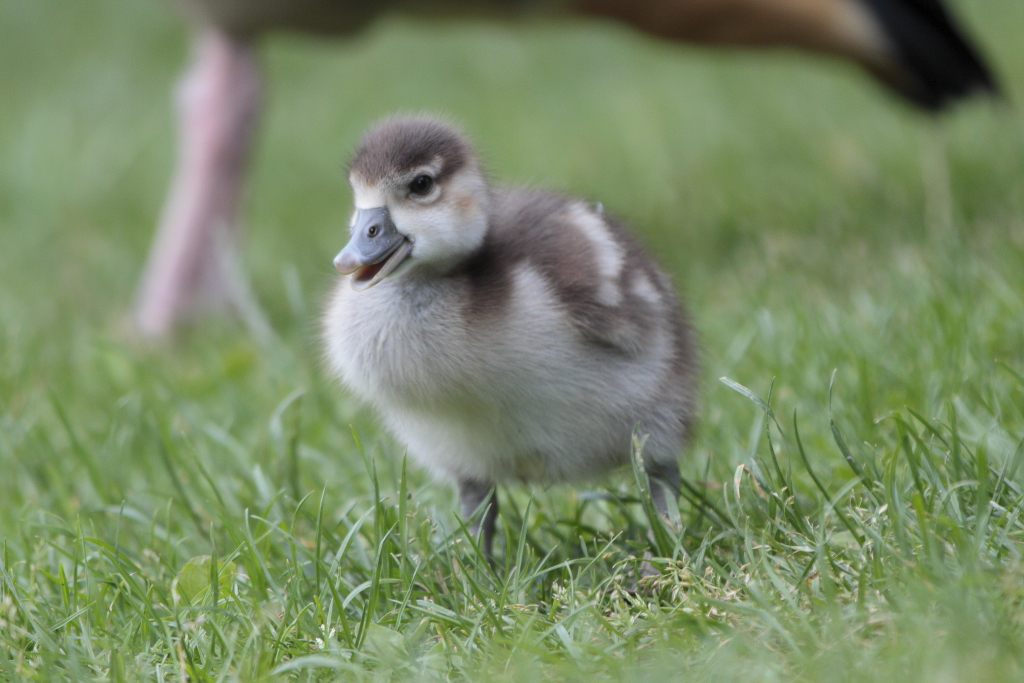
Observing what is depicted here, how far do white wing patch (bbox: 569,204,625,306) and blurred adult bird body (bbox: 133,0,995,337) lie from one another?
221cm

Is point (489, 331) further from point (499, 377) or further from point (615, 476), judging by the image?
point (615, 476)

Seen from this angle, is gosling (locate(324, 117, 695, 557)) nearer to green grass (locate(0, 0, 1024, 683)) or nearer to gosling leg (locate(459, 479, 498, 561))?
gosling leg (locate(459, 479, 498, 561))

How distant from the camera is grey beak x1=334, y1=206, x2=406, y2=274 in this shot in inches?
85.0

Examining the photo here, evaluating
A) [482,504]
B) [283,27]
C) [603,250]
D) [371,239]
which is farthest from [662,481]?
[283,27]

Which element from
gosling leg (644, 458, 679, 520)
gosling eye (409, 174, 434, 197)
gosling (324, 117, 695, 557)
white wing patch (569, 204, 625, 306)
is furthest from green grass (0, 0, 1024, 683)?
gosling eye (409, 174, 434, 197)

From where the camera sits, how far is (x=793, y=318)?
353cm

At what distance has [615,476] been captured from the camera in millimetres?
2510

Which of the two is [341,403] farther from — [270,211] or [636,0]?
[270,211]

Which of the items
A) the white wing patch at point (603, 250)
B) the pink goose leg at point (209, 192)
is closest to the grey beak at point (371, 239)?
the white wing patch at point (603, 250)

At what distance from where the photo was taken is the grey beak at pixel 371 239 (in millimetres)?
2158

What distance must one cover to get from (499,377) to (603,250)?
1.18ft

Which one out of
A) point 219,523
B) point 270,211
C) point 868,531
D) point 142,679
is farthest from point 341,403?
point 270,211

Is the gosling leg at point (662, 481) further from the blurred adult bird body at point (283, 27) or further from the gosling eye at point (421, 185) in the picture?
the blurred adult bird body at point (283, 27)

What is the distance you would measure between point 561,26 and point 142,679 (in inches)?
148
